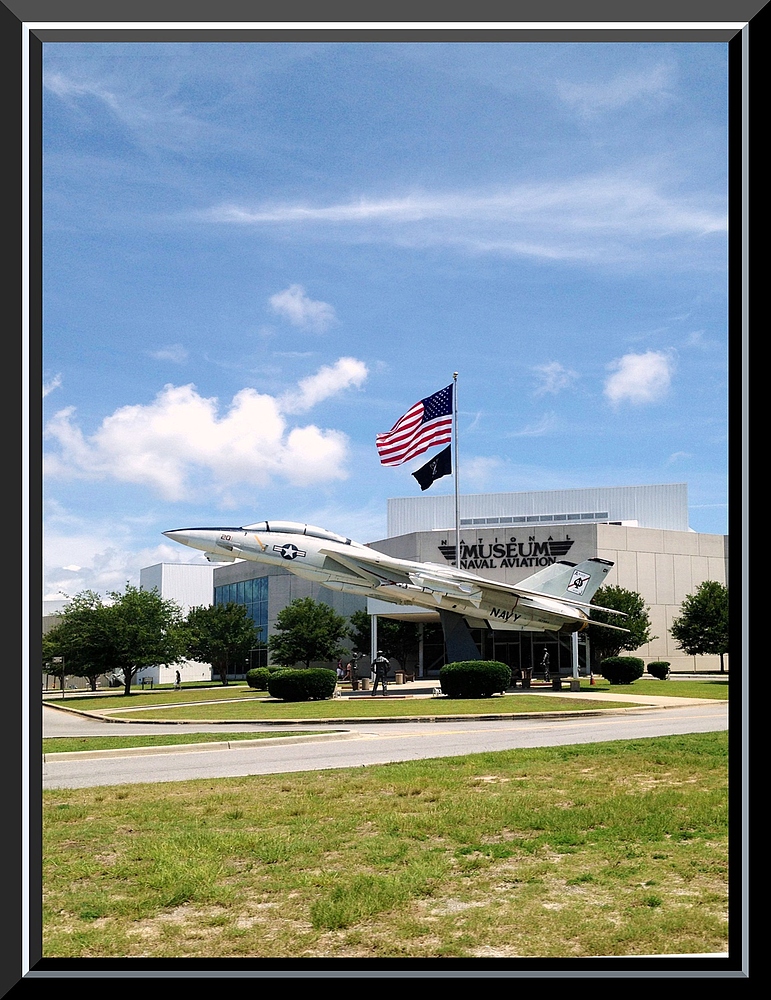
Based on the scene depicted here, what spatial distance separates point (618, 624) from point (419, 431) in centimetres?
2145

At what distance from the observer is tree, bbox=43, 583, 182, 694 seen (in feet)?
126

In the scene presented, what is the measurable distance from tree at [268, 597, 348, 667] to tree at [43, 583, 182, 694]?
1220 centimetres

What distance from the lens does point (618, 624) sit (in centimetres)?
4991

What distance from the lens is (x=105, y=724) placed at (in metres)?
24.2

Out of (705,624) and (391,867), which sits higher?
(391,867)

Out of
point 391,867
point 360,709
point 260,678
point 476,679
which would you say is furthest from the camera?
point 260,678

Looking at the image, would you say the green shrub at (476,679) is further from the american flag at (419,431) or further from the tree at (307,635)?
the tree at (307,635)

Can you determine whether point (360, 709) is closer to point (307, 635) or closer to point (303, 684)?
point (303, 684)

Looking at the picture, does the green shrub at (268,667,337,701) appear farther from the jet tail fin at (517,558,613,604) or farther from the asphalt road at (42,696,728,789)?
the jet tail fin at (517,558,613,604)

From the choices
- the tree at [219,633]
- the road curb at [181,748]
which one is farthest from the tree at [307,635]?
the road curb at [181,748]

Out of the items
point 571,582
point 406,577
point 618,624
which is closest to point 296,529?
point 406,577

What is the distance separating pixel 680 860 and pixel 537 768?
5276 mm

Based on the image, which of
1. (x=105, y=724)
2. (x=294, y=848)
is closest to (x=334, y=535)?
(x=105, y=724)
